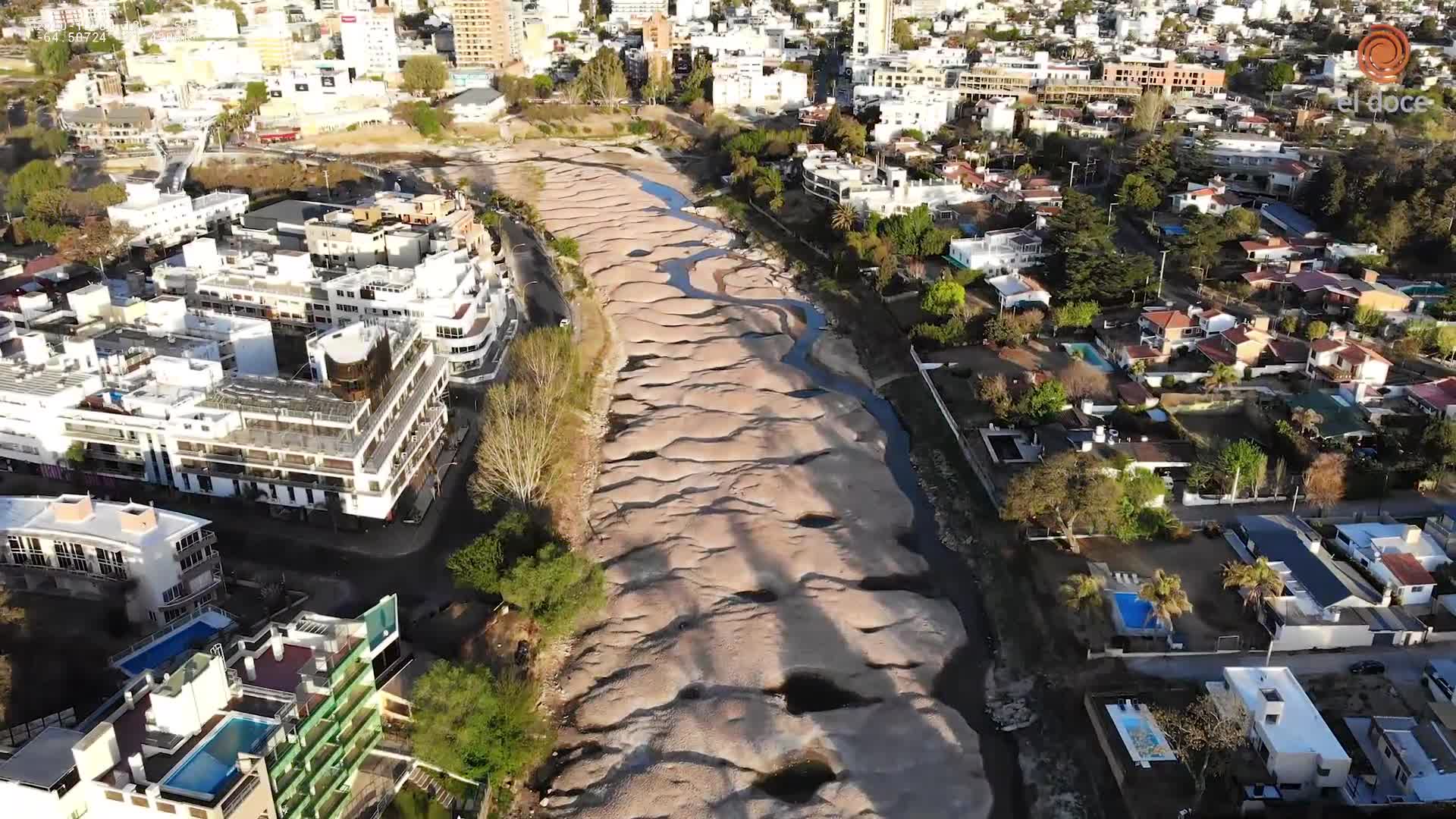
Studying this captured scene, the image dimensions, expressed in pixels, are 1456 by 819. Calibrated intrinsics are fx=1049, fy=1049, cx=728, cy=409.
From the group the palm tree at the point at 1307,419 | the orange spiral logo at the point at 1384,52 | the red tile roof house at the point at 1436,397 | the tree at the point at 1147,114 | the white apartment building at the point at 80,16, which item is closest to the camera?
the palm tree at the point at 1307,419

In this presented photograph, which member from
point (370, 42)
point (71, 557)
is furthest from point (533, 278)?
point (370, 42)

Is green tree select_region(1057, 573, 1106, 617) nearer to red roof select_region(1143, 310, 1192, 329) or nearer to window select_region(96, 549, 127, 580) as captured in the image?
red roof select_region(1143, 310, 1192, 329)

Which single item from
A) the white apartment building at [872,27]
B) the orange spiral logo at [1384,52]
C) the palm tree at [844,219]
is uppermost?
the white apartment building at [872,27]

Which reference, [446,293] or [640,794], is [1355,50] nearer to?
[446,293]

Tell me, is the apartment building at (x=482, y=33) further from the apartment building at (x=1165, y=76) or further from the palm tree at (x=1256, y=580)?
the palm tree at (x=1256, y=580)

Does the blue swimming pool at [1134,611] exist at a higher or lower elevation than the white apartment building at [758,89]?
lower

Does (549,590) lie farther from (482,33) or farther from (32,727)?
(482,33)

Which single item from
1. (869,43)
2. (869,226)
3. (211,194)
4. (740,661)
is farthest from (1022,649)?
(869,43)

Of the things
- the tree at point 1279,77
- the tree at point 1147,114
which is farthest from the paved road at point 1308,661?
the tree at point 1279,77

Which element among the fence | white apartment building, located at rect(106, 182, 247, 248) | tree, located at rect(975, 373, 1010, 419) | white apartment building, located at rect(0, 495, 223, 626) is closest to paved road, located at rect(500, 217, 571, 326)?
white apartment building, located at rect(106, 182, 247, 248)

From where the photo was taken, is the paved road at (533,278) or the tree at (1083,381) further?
the paved road at (533,278)
